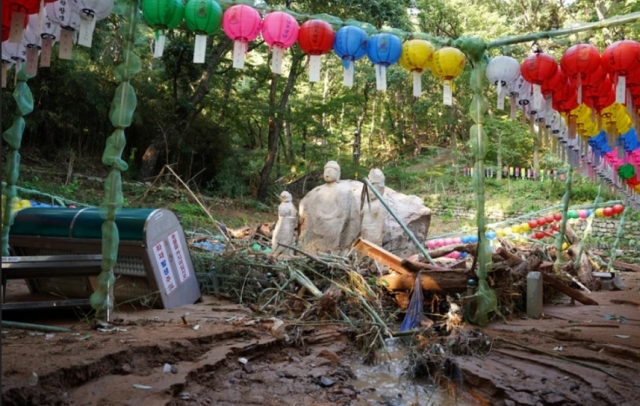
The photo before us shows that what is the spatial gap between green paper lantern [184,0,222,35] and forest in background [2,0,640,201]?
502 centimetres

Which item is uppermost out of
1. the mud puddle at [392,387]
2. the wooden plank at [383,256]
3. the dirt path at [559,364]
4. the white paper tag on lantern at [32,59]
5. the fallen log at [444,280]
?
the white paper tag on lantern at [32,59]

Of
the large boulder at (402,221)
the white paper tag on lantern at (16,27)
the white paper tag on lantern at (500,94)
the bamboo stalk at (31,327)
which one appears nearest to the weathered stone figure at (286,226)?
the large boulder at (402,221)

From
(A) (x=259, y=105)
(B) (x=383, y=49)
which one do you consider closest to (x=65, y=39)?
(B) (x=383, y=49)

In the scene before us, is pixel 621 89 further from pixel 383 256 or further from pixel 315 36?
pixel 315 36

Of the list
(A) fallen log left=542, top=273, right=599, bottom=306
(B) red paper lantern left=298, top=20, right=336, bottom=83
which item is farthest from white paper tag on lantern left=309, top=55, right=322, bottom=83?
(A) fallen log left=542, top=273, right=599, bottom=306

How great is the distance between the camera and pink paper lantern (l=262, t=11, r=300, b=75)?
18.1 ft

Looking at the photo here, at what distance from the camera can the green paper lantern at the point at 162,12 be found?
5.12 m

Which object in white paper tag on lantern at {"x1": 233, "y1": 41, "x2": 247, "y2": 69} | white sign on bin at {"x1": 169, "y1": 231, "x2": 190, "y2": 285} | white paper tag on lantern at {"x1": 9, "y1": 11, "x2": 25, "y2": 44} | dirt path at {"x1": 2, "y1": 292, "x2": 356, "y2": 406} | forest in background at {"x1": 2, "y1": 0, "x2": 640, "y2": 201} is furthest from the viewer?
forest in background at {"x1": 2, "y1": 0, "x2": 640, "y2": 201}

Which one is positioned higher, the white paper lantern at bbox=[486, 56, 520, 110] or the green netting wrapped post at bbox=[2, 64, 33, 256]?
the white paper lantern at bbox=[486, 56, 520, 110]

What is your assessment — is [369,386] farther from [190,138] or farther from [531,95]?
[190,138]

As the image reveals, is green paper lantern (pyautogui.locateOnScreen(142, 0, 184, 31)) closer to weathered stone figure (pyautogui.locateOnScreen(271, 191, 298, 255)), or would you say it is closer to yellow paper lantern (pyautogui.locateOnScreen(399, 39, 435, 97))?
yellow paper lantern (pyautogui.locateOnScreen(399, 39, 435, 97))

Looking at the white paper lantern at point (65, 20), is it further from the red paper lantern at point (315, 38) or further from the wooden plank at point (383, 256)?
the wooden plank at point (383, 256)

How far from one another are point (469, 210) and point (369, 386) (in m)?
17.8

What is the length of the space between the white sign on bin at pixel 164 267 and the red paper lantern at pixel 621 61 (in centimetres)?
536
